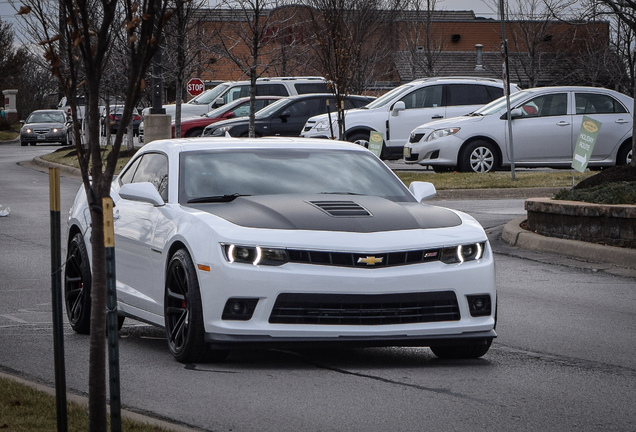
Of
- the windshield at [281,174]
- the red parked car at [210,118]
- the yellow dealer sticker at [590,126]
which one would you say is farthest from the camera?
the red parked car at [210,118]

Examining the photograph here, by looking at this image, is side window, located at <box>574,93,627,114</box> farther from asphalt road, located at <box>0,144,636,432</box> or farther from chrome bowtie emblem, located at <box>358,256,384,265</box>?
chrome bowtie emblem, located at <box>358,256,384,265</box>

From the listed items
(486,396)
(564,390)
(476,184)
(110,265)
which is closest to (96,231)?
(110,265)

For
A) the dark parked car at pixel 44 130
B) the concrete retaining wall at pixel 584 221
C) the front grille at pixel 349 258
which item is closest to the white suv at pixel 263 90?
the dark parked car at pixel 44 130

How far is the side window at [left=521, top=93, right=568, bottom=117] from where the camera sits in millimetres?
23062

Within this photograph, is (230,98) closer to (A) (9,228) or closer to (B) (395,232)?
(A) (9,228)

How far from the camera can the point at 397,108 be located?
25.9 m

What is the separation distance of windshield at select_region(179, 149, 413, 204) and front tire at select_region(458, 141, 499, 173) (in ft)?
48.7

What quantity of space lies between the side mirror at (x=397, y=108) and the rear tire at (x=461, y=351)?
60.6 ft

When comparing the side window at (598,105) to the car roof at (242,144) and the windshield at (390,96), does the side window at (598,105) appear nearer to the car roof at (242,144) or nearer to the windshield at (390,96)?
the windshield at (390,96)

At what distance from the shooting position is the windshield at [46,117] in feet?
175

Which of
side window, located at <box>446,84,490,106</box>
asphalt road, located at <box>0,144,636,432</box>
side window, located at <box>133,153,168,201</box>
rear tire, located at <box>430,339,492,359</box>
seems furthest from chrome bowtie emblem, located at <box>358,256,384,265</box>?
side window, located at <box>446,84,490,106</box>

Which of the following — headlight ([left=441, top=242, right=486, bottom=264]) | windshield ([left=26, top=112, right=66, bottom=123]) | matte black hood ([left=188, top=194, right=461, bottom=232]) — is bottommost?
windshield ([left=26, top=112, right=66, bottom=123])

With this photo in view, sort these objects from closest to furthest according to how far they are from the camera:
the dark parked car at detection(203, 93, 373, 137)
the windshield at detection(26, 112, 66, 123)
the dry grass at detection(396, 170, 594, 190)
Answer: the dry grass at detection(396, 170, 594, 190) → the dark parked car at detection(203, 93, 373, 137) → the windshield at detection(26, 112, 66, 123)

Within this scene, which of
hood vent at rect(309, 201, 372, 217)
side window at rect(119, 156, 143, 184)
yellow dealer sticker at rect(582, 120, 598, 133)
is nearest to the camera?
hood vent at rect(309, 201, 372, 217)
